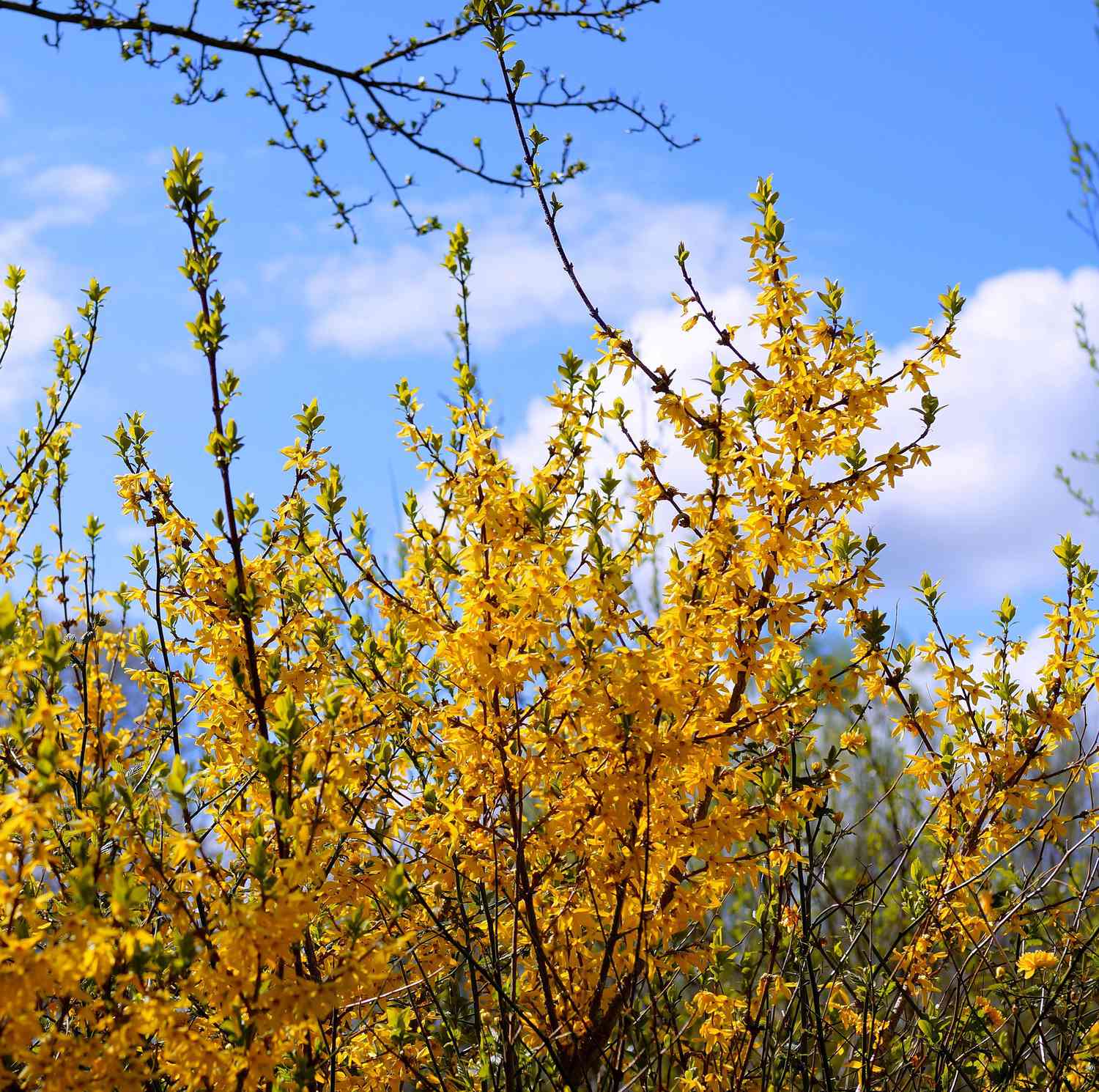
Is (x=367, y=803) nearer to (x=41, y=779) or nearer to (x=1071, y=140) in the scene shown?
(x=41, y=779)

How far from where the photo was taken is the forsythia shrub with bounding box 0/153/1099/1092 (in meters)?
2.18

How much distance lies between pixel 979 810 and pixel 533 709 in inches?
71.6

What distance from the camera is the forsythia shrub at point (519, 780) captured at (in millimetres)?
2184

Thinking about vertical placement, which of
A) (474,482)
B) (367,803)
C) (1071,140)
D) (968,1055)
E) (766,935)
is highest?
(1071,140)

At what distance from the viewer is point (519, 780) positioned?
2.66m

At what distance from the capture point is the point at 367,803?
3094mm

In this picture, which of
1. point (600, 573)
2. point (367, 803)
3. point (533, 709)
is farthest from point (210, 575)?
point (600, 573)

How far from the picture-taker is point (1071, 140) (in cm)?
685

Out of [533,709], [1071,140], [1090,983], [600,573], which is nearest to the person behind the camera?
[600,573]

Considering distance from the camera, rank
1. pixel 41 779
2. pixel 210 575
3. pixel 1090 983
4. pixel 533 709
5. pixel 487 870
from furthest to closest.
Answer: pixel 1090 983 → pixel 210 575 → pixel 487 870 → pixel 533 709 → pixel 41 779

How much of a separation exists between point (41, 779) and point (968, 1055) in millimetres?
3211

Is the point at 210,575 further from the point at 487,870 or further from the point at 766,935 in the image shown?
the point at 766,935

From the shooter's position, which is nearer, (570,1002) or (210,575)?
(570,1002)

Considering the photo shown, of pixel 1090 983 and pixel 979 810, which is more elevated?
pixel 979 810
